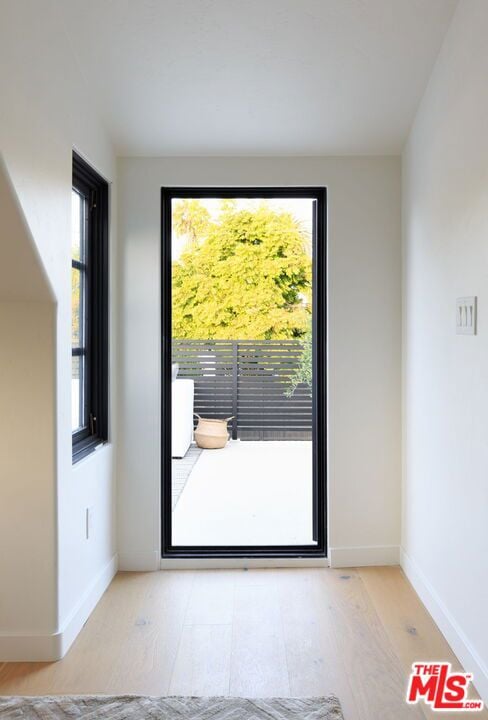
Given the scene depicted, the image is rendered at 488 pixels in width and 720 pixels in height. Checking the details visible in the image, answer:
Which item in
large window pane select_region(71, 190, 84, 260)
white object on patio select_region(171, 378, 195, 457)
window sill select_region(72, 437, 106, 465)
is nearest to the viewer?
window sill select_region(72, 437, 106, 465)

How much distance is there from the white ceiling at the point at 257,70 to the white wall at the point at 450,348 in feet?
0.59

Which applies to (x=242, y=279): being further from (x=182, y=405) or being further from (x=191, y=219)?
(x=182, y=405)

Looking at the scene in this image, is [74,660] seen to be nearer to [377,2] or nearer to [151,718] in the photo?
[151,718]

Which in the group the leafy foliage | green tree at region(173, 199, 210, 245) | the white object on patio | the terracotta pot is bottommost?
the terracotta pot

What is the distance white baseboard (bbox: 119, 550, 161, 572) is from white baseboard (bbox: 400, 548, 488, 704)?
1289 millimetres

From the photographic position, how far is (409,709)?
1937mm

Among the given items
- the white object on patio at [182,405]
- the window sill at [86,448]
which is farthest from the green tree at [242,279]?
the window sill at [86,448]

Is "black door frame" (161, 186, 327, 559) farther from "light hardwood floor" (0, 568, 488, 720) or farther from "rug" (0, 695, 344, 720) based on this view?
"rug" (0, 695, 344, 720)

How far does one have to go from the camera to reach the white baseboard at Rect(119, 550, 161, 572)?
313 centimetres

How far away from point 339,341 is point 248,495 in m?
1.24

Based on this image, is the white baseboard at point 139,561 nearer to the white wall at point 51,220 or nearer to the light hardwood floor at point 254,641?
the light hardwood floor at point 254,641

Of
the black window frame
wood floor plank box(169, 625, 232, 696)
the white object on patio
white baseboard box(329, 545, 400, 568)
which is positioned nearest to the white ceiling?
the black window frame

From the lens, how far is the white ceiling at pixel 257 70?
2283 millimetres

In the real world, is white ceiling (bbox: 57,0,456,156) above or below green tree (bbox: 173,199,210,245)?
above
